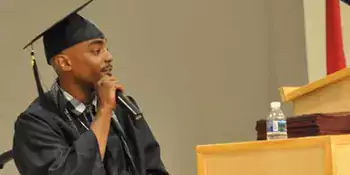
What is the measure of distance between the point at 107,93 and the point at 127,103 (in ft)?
0.20

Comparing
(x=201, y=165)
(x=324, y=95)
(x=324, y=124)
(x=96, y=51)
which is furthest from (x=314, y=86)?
(x=96, y=51)

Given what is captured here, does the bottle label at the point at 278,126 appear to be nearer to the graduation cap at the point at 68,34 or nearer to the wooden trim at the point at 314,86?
the wooden trim at the point at 314,86

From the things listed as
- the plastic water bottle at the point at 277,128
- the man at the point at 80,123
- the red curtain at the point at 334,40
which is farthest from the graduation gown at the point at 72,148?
the red curtain at the point at 334,40

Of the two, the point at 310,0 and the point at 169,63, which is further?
the point at 169,63

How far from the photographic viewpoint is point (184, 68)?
154 inches

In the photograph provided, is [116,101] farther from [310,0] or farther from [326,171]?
[310,0]

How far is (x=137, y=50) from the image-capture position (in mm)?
3906

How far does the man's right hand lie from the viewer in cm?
180

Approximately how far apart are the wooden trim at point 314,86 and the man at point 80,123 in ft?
1.35

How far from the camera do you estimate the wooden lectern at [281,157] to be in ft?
4.77

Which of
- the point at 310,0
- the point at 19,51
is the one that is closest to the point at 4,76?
the point at 19,51

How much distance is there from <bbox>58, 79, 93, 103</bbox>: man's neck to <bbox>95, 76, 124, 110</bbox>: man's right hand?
0.09 metres

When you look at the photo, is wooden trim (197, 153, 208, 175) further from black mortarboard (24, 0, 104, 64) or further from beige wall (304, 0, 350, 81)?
beige wall (304, 0, 350, 81)

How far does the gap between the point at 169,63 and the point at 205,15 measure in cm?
35
